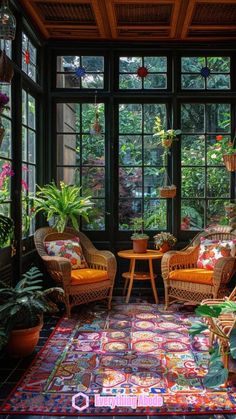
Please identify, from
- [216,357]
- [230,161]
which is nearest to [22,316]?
[216,357]

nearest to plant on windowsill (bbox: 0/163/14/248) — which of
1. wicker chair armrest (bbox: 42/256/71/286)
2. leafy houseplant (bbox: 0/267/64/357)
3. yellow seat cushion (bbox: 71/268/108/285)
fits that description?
leafy houseplant (bbox: 0/267/64/357)

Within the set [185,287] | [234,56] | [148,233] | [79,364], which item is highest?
[234,56]

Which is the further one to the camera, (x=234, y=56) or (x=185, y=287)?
(x=234, y=56)

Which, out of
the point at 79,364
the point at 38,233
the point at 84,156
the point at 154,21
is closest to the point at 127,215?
the point at 84,156

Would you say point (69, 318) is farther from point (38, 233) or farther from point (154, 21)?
point (154, 21)

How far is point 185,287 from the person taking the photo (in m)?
4.64

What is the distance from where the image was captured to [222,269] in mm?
4395

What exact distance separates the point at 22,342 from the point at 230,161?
10.4 ft

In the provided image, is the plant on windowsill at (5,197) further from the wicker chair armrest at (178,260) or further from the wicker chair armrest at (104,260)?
the wicker chair armrest at (178,260)

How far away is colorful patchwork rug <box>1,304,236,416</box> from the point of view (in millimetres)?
2605

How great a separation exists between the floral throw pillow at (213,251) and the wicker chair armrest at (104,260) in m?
0.96

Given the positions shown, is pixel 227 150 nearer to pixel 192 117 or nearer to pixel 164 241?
pixel 192 117

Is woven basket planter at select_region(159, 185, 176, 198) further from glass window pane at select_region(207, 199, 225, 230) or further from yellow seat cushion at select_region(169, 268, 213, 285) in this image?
yellow seat cushion at select_region(169, 268, 213, 285)

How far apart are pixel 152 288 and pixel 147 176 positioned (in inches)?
56.3
